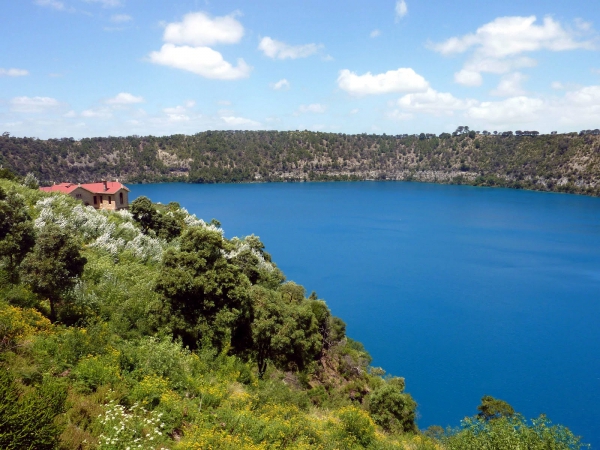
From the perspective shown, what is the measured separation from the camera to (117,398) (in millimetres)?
9242

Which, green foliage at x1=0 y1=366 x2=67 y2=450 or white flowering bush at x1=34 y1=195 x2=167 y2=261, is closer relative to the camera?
green foliage at x1=0 y1=366 x2=67 y2=450

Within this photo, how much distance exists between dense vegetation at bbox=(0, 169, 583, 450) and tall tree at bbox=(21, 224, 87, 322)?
1.9 inches

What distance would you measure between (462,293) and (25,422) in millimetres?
51834

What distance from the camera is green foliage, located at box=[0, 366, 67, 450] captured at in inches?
229

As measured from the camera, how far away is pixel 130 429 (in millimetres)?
7820

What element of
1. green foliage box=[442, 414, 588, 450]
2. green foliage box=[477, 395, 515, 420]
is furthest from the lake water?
green foliage box=[442, 414, 588, 450]

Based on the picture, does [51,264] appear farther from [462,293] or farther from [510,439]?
[462,293]

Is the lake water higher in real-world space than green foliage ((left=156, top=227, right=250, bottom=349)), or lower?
lower

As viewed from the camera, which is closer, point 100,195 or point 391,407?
point 391,407

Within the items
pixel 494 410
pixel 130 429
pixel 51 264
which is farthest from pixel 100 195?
pixel 130 429

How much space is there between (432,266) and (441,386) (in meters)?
33.3

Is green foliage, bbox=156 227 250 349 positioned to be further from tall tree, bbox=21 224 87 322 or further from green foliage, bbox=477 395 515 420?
green foliage, bbox=477 395 515 420

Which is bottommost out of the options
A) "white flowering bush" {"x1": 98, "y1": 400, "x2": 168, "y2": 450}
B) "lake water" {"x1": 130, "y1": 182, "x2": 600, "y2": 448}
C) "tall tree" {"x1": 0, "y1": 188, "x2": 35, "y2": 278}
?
"lake water" {"x1": 130, "y1": 182, "x2": 600, "y2": 448}

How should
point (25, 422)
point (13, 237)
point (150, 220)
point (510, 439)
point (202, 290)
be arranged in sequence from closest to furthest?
point (25, 422), point (510, 439), point (13, 237), point (202, 290), point (150, 220)
